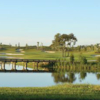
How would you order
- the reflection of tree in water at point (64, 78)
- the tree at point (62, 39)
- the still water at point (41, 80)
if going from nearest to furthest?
the still water at point (41, 80) → the reflection of tree in water at point (64, 78) → the tree at point (62, 39)

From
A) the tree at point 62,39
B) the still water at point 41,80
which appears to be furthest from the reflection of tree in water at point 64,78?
the tree at point 62,39

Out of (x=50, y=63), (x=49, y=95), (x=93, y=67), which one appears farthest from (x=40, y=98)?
(x=50, y=63)

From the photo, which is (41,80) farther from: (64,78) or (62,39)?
(62,39)

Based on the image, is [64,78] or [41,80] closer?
[41,80]

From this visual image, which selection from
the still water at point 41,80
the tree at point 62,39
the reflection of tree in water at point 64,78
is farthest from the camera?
the tree at point 62,39

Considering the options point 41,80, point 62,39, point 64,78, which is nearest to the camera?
point 41,80

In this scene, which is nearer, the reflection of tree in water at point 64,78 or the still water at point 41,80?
the still water at point 41,80

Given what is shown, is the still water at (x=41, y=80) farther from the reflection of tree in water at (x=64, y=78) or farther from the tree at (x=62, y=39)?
the tree at (x=62, y=39)

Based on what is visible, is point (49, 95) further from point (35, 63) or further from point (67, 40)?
point (67, 40)

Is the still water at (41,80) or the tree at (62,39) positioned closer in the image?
the still water at (41,80)

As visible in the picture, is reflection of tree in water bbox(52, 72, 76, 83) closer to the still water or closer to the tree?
the still water

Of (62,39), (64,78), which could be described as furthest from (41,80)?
(62,39)

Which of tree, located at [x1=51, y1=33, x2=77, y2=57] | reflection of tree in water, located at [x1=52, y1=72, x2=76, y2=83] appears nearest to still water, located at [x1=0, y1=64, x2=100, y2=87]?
reflection of tree in water, located at [x1=52, y1=72, x2=76, y2=83]

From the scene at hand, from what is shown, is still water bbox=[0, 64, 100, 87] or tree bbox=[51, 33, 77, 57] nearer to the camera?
still water bbox=[0, 64, 100, 87]
